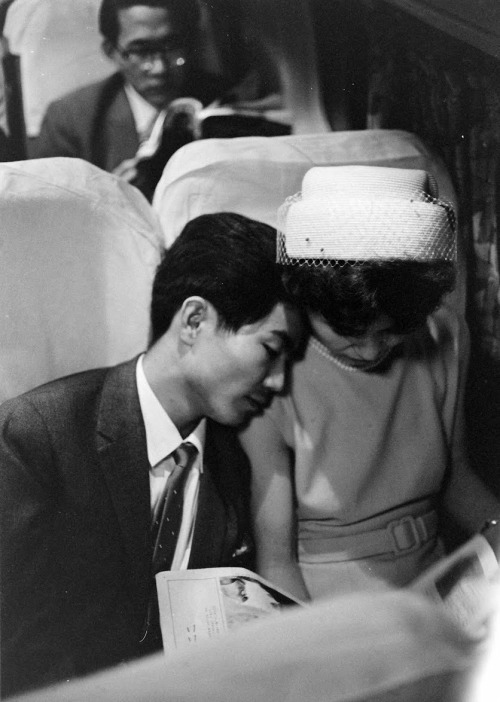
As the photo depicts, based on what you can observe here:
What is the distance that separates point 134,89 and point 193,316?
37cm

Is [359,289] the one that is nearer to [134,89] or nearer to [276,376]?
[276,376]

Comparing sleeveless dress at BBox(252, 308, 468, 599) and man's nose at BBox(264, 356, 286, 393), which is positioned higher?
man's nose at BBox(264, 356, 286, 393)

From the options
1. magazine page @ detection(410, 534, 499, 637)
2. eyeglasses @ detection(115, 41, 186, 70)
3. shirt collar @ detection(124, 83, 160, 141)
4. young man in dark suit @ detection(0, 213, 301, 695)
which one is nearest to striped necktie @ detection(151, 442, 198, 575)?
young man in dark suit @ detection(0, 213, 301, 695)

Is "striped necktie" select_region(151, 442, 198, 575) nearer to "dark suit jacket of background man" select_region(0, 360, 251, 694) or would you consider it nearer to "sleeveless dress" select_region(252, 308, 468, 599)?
"dark suit jacket of background man" select_region(0, 360, 251, 694)

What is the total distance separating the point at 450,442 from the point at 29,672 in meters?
0.76

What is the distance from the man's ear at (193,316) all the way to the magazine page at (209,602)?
0.37m

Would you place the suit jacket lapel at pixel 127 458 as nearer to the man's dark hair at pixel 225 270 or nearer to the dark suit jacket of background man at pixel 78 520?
the dark suit jacket of background man at pixel 78 520

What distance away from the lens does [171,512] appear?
1.11m

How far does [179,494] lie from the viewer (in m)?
1.10

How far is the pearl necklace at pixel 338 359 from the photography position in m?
1.08


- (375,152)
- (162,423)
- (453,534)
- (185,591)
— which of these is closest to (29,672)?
(185,591)

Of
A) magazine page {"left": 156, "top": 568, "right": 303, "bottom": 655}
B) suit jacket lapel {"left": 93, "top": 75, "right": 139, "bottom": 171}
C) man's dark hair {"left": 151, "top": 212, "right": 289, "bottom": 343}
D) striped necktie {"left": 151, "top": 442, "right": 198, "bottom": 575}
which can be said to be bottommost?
magazine page {"left": 156, "top": 568, "right": 303, "bottom": 655}

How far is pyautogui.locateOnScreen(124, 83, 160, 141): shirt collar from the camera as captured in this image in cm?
108

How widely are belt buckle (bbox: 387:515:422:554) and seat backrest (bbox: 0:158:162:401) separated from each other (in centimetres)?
49
